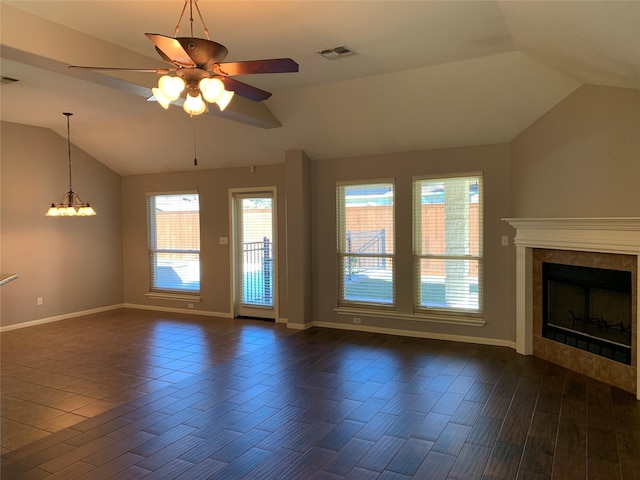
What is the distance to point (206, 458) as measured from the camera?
298cm

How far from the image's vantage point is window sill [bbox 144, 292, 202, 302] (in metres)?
7.81

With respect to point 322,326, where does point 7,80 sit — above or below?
above

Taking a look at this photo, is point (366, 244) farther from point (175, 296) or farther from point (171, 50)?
point (171, 50)

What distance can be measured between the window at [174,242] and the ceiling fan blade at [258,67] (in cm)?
513

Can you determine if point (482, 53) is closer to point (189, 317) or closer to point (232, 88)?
point (232, 88)

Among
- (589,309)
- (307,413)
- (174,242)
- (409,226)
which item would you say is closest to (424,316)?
(409,226)

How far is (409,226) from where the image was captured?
5.99 meters

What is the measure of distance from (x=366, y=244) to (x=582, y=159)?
A: 282cm

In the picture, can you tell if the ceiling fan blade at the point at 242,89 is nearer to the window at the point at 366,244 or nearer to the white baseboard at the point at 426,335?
the window at the point at 366,244

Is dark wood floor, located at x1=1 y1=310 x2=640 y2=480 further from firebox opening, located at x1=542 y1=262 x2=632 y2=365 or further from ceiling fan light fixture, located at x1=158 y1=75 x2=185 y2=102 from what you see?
ceiling fan light fixture, located at x1=158 y1=75 x2=185 y2=102

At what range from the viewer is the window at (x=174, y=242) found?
7848mm

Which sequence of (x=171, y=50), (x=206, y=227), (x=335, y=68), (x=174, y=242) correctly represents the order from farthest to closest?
1. (x=174, y=242)
2. (x=206, y=227)
3. (x=335, y=68)
4. (x=171, y=50)

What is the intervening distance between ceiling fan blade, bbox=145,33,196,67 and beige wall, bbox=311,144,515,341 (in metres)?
3.83

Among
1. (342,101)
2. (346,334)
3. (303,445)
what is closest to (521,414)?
(303,445)
